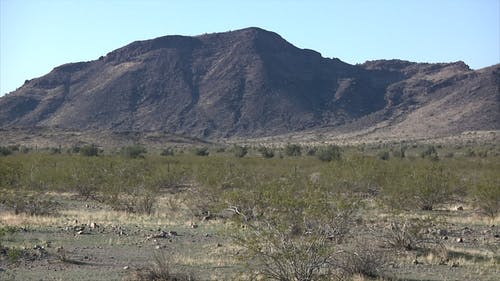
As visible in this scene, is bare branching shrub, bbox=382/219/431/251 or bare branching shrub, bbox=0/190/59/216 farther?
bare branching shrub, bbox=0/190/59/216

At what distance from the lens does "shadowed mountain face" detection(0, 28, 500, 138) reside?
120m

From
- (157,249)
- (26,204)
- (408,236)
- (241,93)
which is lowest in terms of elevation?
(157,249)

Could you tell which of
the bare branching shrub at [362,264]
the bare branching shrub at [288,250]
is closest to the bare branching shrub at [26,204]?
the bare branching shrub at [362,264]

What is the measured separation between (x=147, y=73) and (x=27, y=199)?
120 m

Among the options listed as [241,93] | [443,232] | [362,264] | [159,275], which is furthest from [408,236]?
[241,93]

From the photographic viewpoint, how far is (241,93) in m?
132

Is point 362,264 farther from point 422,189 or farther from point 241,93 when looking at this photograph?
point 241,93

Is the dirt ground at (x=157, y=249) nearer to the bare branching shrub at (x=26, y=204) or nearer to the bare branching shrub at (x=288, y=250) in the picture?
the bare branching shrub at (x=26, y=204)

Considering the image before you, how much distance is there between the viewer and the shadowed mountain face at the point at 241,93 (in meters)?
120

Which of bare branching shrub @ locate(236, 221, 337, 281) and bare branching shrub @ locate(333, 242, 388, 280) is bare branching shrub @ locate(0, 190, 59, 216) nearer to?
bare branching shrub @ locate(333, 242, 388, 280)

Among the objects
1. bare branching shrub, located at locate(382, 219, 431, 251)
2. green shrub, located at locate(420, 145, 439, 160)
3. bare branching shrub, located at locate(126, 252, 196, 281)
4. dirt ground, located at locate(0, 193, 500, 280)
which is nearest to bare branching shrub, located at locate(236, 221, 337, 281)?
dirt ground, located at locate(0, 193, 500, 280)

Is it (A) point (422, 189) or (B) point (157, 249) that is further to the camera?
(A) point (422, 189)

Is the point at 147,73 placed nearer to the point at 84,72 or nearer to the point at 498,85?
the point at 84,72

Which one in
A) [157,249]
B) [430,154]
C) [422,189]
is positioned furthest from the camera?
[430,154]
